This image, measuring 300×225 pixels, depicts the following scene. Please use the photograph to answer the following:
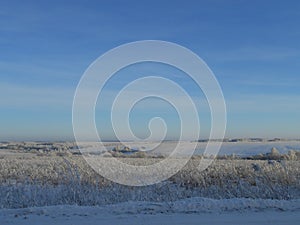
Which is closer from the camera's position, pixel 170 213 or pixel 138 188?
pixel 170 213

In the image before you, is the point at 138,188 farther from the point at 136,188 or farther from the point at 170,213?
the point at 170,213

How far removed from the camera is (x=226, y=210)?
10383mm

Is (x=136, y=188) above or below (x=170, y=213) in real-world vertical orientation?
above

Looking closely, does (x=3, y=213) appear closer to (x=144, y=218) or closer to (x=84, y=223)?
(x=84, y=223)

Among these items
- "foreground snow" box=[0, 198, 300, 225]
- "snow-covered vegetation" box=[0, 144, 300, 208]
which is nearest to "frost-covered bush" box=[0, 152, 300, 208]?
"snow-covered vegetation" box=[0, 144, 300, 208]

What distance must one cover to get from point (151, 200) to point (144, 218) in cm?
234

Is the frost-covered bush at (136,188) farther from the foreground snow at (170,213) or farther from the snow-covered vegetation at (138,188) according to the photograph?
the foreground snow at (170,213)

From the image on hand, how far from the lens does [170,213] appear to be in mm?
10117

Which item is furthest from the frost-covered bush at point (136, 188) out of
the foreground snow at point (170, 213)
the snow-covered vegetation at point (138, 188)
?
the foreground snow at point (170, 213)

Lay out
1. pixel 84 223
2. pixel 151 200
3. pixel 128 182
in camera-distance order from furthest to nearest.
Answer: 1. pixel 128 182
2. pixel 151 200
3. pixel 84 223

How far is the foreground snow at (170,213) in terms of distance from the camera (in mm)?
9328

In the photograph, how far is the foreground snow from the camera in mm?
9328

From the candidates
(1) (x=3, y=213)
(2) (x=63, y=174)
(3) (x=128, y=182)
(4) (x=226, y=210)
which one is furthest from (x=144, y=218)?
(2) (x=63, y=174)

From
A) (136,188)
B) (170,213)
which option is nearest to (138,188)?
(136,188)
